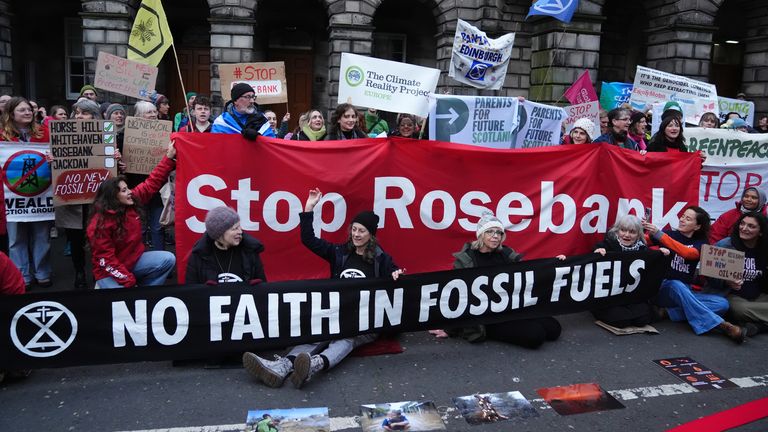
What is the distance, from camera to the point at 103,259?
15.9ft

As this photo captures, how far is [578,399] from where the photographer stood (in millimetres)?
4086

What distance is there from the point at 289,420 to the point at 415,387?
1.00 meters

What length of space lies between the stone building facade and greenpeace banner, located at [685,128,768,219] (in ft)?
22.9

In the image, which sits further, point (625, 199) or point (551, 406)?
point (625, 199)

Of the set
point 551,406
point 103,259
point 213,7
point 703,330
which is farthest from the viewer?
point 213,7

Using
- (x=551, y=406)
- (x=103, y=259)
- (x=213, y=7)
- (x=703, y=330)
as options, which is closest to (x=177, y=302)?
(x=103, y=259)

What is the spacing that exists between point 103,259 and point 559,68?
12.4m

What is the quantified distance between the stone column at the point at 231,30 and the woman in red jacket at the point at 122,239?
30.8 feet

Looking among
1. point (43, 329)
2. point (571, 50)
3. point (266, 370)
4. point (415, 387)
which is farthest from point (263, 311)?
point (571, 50)

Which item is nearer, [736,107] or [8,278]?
[8,278]

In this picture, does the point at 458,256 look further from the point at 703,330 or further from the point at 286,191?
the point at 703,330

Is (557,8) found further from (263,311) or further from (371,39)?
(371,39)

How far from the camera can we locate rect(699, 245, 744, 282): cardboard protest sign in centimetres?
533

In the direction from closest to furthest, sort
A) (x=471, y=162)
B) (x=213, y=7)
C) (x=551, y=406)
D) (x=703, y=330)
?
(x=551, y=406) < (x=703, y=330) < (x=471, y=162) < (x=213, y=7)
